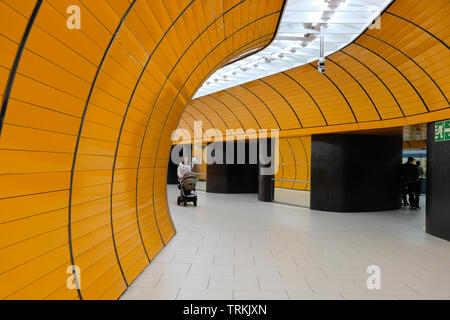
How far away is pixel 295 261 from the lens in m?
5.58

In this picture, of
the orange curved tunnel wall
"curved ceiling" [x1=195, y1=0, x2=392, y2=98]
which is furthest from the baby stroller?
the orange curved tunnel wall

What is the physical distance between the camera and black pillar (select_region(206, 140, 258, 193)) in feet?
59.7

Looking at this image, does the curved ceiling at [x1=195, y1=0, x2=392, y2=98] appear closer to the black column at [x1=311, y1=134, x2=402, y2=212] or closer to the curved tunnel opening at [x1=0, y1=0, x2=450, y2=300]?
the curved tunnel opening at [x1=0, y1=0, x2=450, y2=300]

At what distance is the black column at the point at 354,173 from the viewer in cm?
1169

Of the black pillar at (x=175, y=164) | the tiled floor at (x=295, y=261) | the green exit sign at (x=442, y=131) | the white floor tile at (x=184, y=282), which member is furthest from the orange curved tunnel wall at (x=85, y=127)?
the black pillar at (x=175, y=164)

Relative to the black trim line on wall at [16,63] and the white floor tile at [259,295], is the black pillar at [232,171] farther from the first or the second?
the black trim line on wall at [16,63]

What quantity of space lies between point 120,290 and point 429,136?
8.24 meters

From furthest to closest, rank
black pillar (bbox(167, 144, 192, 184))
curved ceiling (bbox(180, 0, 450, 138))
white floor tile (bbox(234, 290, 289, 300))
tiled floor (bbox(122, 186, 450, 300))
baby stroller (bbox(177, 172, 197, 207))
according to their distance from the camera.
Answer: black pillar (bbox(167, 144, 192, 184)), baby stroller (bbox(177, 172, 197, 207)), curved ceiling (bbox(180, 0, 450, 138)), tiled floor (bbox(122, 186, 450, 300)), white floor tile (bbox(234, 290, 289, 300))

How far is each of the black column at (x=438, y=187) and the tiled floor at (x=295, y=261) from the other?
0.39 m

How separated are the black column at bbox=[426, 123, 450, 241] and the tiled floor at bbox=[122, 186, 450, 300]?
0.39 meters

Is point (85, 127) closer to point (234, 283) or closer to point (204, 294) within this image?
point (204, 294)

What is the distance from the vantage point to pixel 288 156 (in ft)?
77.8

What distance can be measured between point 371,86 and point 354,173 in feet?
11.4
